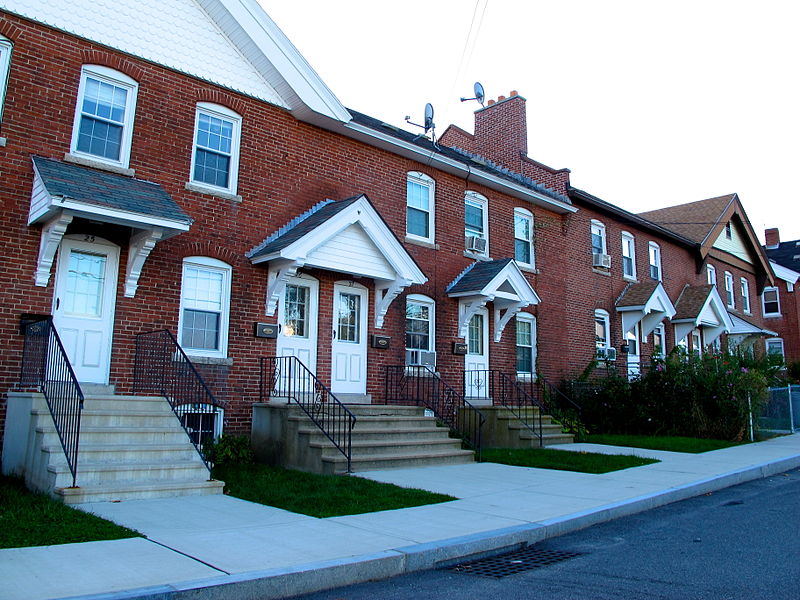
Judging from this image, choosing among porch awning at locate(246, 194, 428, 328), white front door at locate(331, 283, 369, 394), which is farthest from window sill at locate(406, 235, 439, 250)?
white front door at locate(331, 283, 369, 394)

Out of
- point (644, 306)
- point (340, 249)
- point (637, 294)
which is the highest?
point (637, 294)

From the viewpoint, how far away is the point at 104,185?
10.3m

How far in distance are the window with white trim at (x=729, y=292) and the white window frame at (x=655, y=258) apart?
6.34 meters

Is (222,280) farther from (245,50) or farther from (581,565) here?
(581,565)

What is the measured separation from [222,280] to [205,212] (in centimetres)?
122

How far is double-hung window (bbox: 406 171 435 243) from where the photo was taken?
51.5 ft

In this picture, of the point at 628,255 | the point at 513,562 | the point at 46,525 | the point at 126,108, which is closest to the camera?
the point at 513,562

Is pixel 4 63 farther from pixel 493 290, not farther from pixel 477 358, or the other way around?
pixel 477 358

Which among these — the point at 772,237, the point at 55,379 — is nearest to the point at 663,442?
the point at 55,379

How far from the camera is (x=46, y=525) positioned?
6520 millimetres

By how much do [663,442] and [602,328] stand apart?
20.8ft

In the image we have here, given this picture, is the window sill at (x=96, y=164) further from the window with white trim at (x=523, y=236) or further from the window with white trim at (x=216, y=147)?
the window with white trim at (x=523, y=236)

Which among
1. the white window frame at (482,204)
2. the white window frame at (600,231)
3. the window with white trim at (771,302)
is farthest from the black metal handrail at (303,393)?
the window with white trim at (771,302)

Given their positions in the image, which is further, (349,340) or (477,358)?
(477,358)
